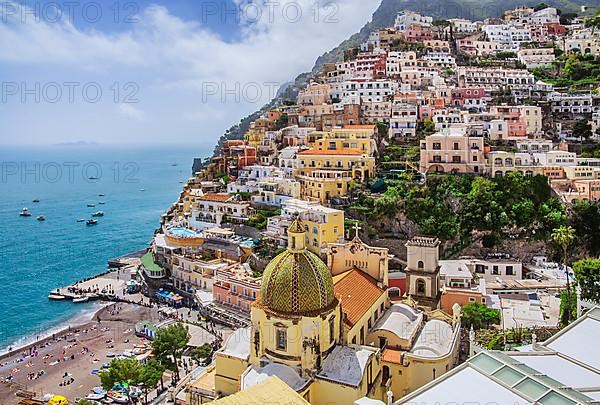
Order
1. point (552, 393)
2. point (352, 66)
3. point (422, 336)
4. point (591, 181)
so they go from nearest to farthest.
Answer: point (552, 393) < point (422, 336) < point (591, 181) < point (352, 66)

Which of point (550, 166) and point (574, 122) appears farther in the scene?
point (574, 122)

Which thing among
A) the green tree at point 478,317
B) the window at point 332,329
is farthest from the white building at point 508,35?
the window at point 332,329

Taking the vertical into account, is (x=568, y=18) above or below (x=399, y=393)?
above

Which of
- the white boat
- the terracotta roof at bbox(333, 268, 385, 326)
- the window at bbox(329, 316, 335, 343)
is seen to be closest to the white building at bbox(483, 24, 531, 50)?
the terracotta roof at bbox(333, 268, 385, 326)

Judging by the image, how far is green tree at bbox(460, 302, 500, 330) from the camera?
105 ft

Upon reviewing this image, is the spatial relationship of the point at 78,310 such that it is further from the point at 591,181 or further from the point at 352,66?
the point at 352,66

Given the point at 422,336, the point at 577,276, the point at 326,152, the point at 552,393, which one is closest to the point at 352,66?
the point at 326,152

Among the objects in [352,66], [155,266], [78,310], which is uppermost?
[352,66]

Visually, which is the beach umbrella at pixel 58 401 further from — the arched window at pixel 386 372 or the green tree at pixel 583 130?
the green tree at pixel 583 130

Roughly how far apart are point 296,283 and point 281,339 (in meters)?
2.45

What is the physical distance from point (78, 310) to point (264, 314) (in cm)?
4067

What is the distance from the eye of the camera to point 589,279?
105ft

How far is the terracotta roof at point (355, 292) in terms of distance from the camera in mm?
25416

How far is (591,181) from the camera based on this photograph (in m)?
50.0
